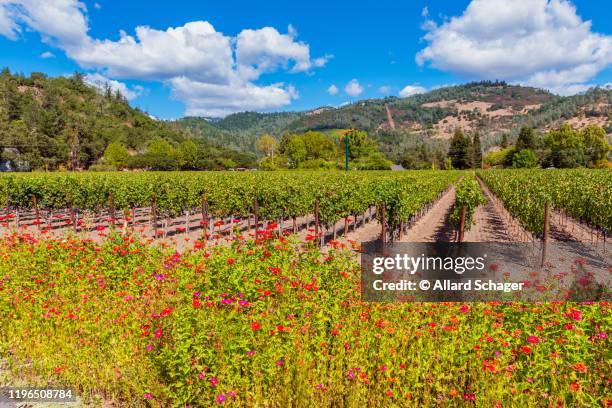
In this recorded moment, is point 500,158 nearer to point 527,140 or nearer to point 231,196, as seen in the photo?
point 527,140

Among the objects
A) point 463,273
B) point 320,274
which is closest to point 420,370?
point 320,274

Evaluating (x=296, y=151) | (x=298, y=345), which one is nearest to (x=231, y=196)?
(x=298, y=345)

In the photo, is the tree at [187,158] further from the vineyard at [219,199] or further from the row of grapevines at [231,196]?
the row of grapevines at [231,196]

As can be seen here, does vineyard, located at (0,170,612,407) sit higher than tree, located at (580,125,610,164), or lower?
lower

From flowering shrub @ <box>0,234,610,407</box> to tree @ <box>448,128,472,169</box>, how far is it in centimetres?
9662

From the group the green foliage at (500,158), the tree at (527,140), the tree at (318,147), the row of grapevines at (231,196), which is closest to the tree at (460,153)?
the green foliage at (500,158)

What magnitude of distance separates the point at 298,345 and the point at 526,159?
90578mm

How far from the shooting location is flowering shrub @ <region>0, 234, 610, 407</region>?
3.67 meters

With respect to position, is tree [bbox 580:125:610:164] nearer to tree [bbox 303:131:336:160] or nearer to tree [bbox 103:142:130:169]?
tree [bbox 303:131:336:160]

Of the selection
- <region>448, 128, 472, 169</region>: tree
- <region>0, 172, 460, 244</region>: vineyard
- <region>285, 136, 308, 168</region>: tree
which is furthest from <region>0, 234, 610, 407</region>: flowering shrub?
<region>448, 128, 472, 169</region>: tree

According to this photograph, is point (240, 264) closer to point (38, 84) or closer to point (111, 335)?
point (111, 335)

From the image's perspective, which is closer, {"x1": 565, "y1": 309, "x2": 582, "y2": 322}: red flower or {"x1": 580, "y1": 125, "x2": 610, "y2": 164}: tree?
{"x1": 565, "y1": 309, "x2": 582, "y2": 322}: red flower

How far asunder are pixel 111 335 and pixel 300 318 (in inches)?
112

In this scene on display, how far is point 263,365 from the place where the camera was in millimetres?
3883
